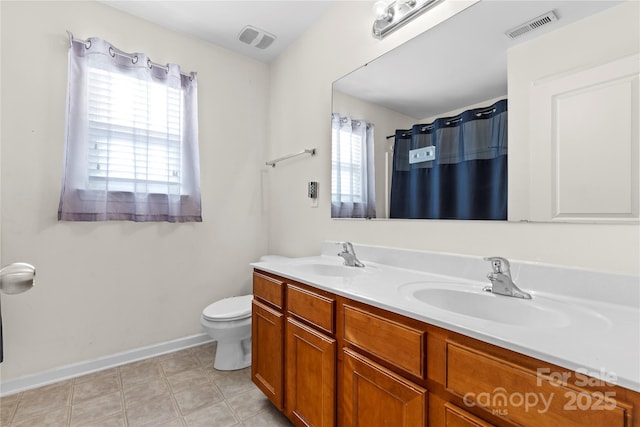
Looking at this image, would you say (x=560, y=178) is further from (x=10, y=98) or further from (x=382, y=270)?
(x=10, y=98)

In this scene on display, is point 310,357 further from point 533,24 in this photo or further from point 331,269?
point 533,24

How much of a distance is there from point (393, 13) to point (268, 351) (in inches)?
77.4

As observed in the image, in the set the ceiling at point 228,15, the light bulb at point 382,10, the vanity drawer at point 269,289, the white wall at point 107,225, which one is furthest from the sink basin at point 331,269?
the ceiling at point 228,15

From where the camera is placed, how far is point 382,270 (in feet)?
4.92

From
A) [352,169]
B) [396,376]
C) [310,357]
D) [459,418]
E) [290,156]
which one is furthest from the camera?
[290,156]

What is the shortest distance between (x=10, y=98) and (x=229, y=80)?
1452 millimetres

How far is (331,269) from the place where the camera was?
5.65ft

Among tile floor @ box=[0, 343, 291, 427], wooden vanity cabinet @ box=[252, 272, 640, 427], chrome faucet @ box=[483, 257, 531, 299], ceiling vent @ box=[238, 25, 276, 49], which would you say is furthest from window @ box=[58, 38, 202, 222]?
chrome faucet @ box=[483, 257, 531, 299]

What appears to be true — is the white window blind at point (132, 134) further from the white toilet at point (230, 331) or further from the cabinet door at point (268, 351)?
the cabinet door at point (268, 351)

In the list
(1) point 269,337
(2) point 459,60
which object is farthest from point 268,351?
(2) point 459,60

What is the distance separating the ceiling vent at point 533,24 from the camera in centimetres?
105

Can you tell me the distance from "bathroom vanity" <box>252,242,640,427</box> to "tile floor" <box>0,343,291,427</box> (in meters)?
0.21

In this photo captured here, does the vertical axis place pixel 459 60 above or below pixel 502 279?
above

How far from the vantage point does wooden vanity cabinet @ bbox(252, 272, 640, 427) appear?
0.58 meters
